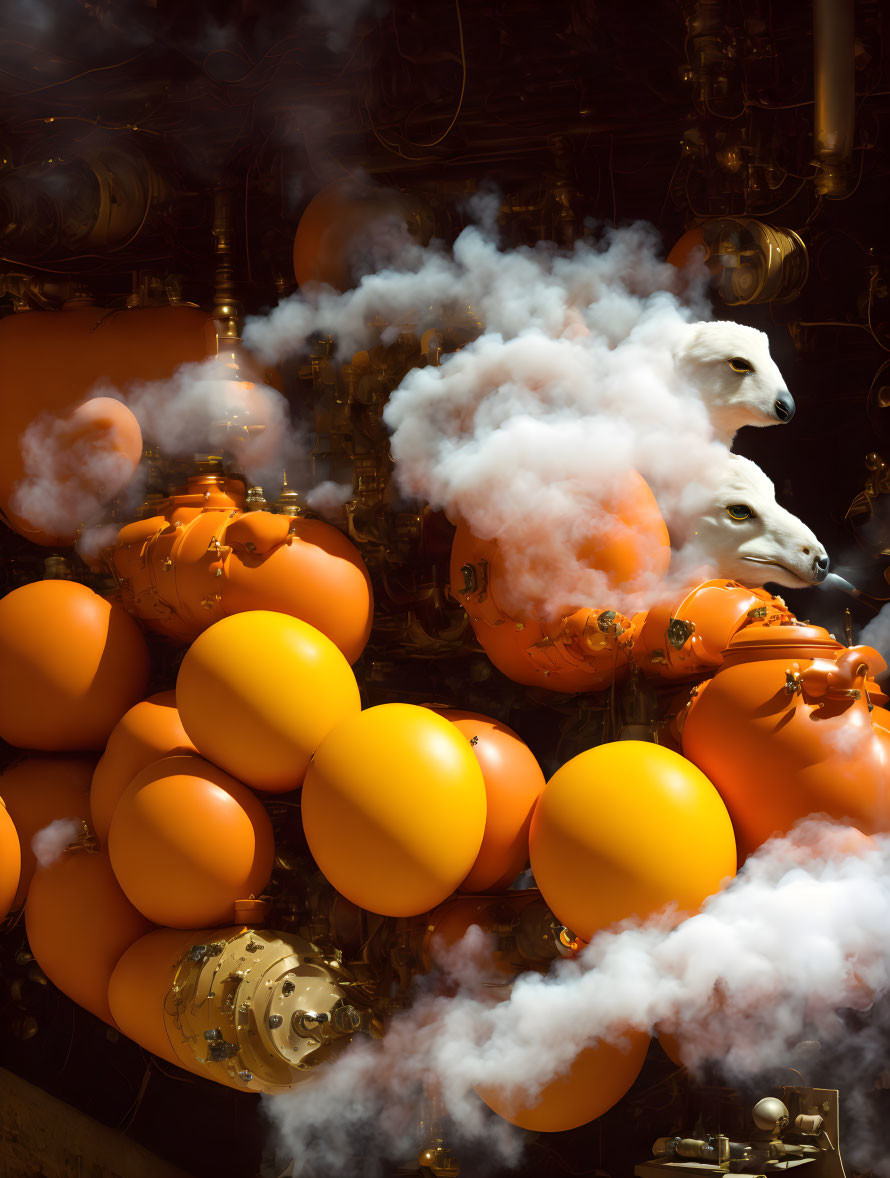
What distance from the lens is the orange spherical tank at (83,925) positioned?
3.68m

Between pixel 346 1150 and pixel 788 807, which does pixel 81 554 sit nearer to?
pixel 346 1150

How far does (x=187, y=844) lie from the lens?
3.39m

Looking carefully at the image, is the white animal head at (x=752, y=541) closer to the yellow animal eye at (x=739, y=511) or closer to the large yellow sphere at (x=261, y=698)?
the yellow animal eye at (x=739, y=511)

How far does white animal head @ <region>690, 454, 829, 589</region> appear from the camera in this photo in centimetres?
356

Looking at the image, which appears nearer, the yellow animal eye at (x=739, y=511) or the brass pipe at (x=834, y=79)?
the brass pipe at (x=834, y=79)

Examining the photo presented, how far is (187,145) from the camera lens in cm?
444

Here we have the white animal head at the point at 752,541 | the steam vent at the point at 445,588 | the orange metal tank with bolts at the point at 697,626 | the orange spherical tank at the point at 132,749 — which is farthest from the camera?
the orange spherical tank at the point at 132,749

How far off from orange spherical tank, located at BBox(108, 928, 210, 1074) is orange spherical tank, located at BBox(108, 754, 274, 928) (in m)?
0.05

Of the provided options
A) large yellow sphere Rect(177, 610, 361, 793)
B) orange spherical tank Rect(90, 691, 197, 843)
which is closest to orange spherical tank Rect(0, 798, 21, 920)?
orange spherical tank Rect(90, 691, 197, 843)

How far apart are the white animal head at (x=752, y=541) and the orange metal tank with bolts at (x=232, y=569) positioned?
3.13ft

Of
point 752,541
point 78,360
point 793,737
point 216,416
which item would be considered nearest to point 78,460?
point 78,360

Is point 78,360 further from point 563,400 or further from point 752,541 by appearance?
point 752,541

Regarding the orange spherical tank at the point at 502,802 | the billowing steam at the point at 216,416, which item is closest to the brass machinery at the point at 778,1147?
the orange spherical tank at the point at 502,802

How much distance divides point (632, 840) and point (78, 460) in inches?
82.7
